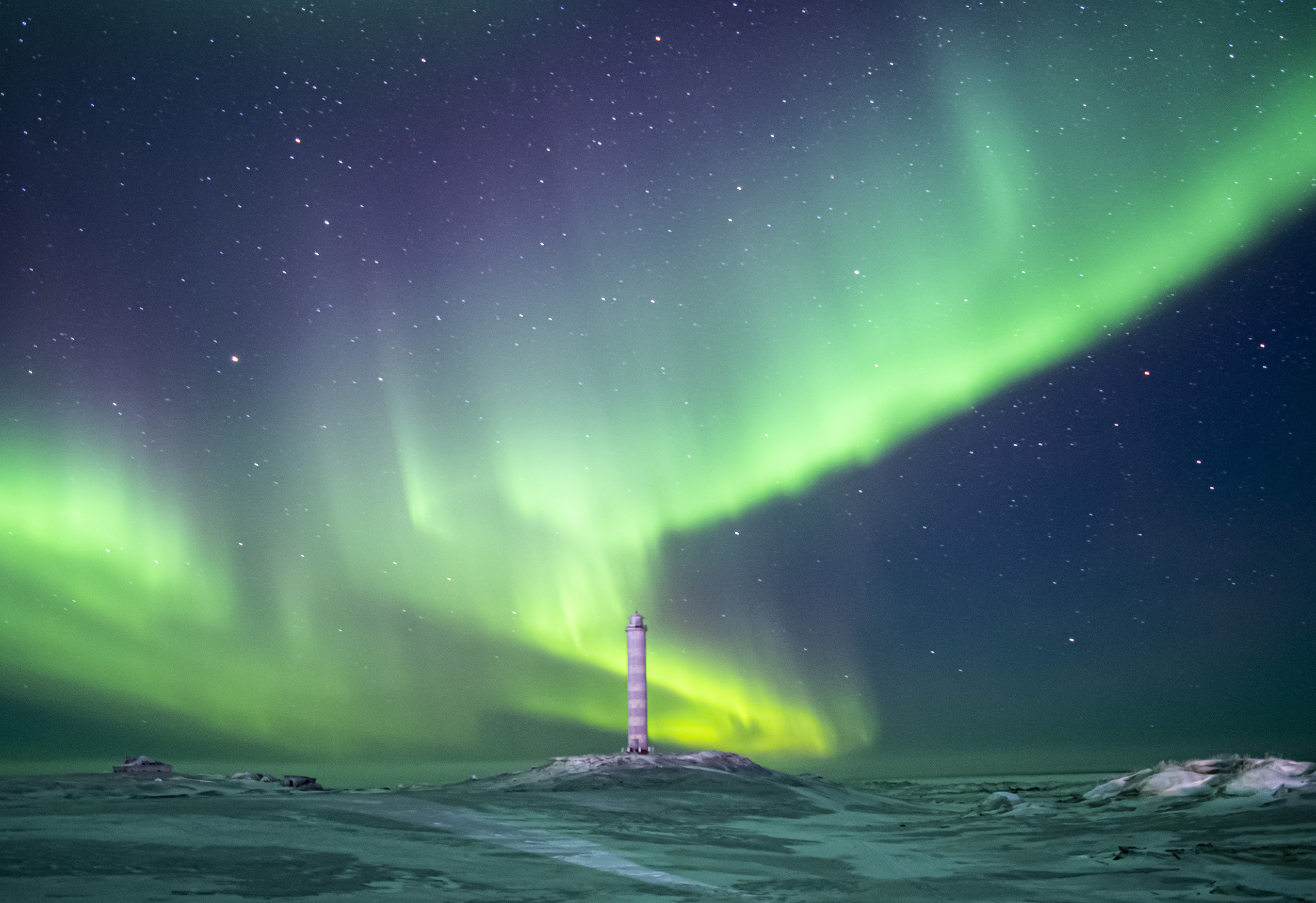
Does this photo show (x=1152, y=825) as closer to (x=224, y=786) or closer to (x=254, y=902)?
(x=254, y=902)

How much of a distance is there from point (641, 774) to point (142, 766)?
21042 millimetres

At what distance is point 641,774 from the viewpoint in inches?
1670

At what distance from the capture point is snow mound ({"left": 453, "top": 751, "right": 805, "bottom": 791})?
40.2m

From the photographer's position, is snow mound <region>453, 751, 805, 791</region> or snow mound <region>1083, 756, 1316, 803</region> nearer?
snow mound <region>1083, 756, 1316, 803</region>

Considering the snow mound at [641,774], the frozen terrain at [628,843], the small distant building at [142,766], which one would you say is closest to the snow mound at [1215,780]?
the frozen terrain at [628,843]

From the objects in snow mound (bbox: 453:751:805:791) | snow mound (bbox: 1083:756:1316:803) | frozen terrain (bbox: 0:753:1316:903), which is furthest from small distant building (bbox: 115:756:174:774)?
snow mound (bbox: 1083:756:1316:803)

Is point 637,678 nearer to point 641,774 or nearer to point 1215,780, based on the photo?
point 641,774

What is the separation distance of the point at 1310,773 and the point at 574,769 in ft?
95.8

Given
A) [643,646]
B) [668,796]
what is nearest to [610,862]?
[668,796]

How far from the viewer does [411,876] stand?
1605 cm

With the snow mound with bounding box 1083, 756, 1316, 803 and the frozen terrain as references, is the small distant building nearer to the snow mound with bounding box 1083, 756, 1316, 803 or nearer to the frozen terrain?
the frozen terrain

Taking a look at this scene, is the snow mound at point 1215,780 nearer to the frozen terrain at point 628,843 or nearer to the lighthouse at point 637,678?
the frozen terrain at point 628,843

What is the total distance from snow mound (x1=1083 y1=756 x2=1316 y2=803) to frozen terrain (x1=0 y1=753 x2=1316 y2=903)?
0.18 metres

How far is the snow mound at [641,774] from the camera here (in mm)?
40250
